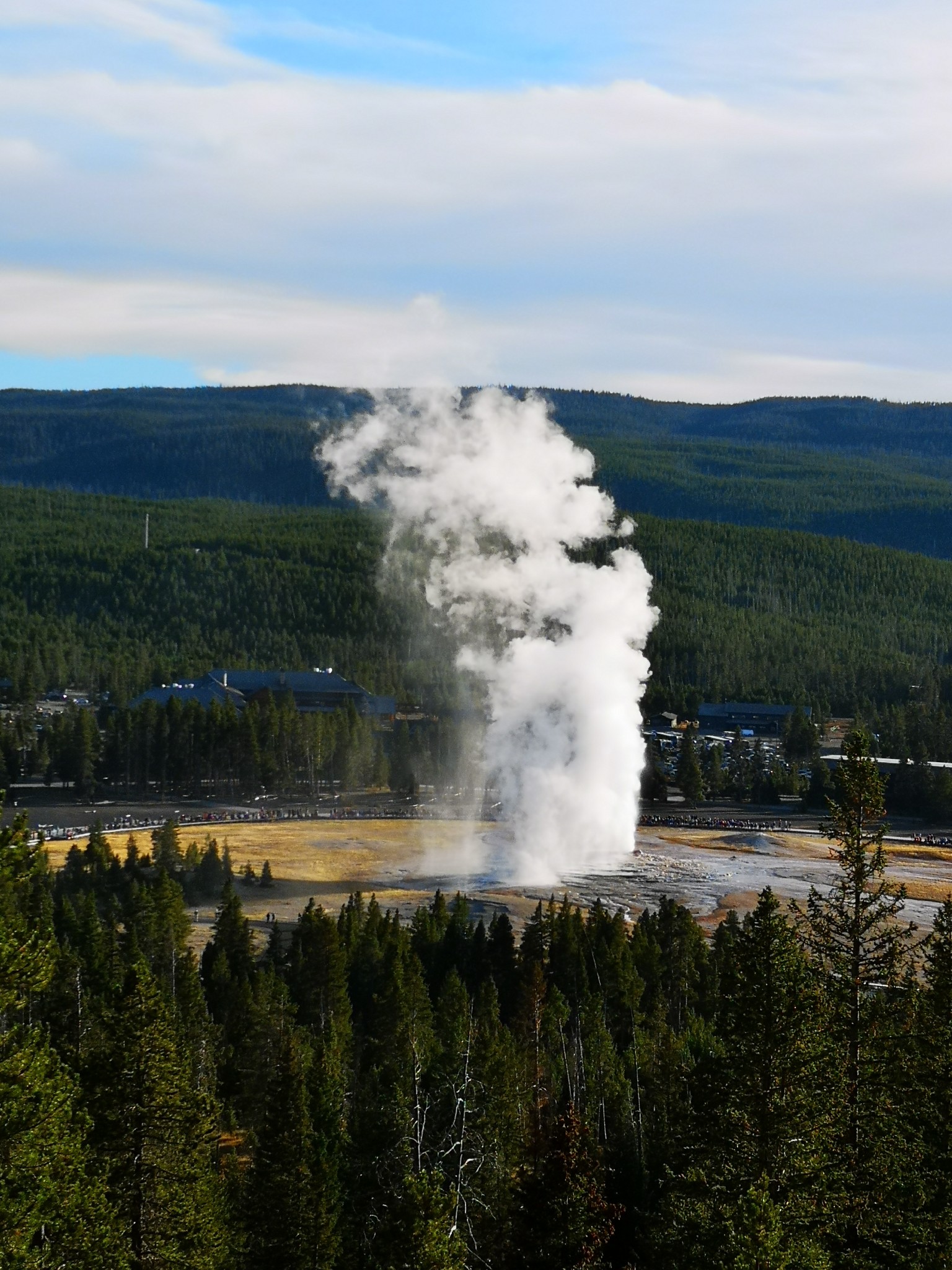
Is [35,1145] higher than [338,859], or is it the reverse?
[35,1145]

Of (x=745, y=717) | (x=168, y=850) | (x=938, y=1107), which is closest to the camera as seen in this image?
(x=938, y=1107)

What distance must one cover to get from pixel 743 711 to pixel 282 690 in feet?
184

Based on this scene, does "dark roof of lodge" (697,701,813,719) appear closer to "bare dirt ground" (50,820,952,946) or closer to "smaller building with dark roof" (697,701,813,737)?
"smaller building with dark roof" (697,701,813,737)

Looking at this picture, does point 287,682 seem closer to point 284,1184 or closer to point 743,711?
point 743,711

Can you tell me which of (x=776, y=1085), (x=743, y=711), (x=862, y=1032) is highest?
(x=862, y=1032)

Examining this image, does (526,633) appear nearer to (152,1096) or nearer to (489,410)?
(489,410)

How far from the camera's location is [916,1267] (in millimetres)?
26453

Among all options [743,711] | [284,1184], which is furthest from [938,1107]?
[743,711]

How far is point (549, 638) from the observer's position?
4286 inches

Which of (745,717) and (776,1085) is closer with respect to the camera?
(776,1085)

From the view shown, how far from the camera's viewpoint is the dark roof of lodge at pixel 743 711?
7687 inches

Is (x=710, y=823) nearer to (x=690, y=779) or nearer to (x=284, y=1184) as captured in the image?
(x=690, y=779)

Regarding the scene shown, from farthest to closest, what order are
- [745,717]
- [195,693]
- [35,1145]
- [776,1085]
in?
1. [745,717]
2. [195,693]
3. [776,1085]
4. [35,1145]

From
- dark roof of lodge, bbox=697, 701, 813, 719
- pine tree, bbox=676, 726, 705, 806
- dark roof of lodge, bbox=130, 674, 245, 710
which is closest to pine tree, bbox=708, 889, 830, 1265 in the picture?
pine tree, bbox=676, 726, 705, 806
